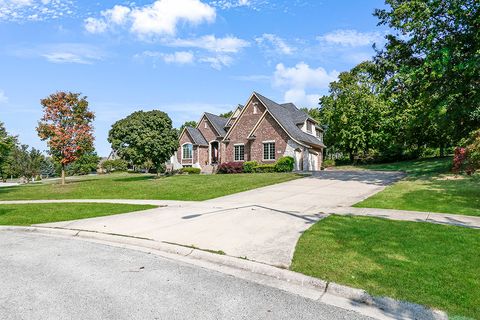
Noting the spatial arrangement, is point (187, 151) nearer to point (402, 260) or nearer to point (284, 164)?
point (284, 164)

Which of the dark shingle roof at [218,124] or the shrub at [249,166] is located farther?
the dark shingle roof at [218,124]

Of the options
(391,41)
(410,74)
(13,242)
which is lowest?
(13,242)

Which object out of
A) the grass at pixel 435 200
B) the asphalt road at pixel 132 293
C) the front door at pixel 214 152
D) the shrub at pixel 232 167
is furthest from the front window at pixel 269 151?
the asphalt road at pixel 132 293

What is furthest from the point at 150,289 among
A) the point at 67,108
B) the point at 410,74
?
the point at 67,108

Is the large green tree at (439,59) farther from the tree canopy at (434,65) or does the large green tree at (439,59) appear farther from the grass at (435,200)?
the grass at (435,200)

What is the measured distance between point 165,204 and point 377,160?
137ft

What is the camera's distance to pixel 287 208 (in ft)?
36.0

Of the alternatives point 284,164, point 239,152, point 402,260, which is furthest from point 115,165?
point 402,260

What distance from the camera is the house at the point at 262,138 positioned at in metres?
33.6

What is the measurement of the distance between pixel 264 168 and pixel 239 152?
5514mm

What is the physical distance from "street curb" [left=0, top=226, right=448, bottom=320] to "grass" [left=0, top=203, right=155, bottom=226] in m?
2.91

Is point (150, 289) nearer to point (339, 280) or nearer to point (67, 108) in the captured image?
point (339, 280)

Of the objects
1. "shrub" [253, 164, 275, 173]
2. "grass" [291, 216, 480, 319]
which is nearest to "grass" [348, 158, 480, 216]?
"grass" [291, 216, 480, 319]

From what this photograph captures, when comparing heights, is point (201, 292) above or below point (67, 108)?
below
